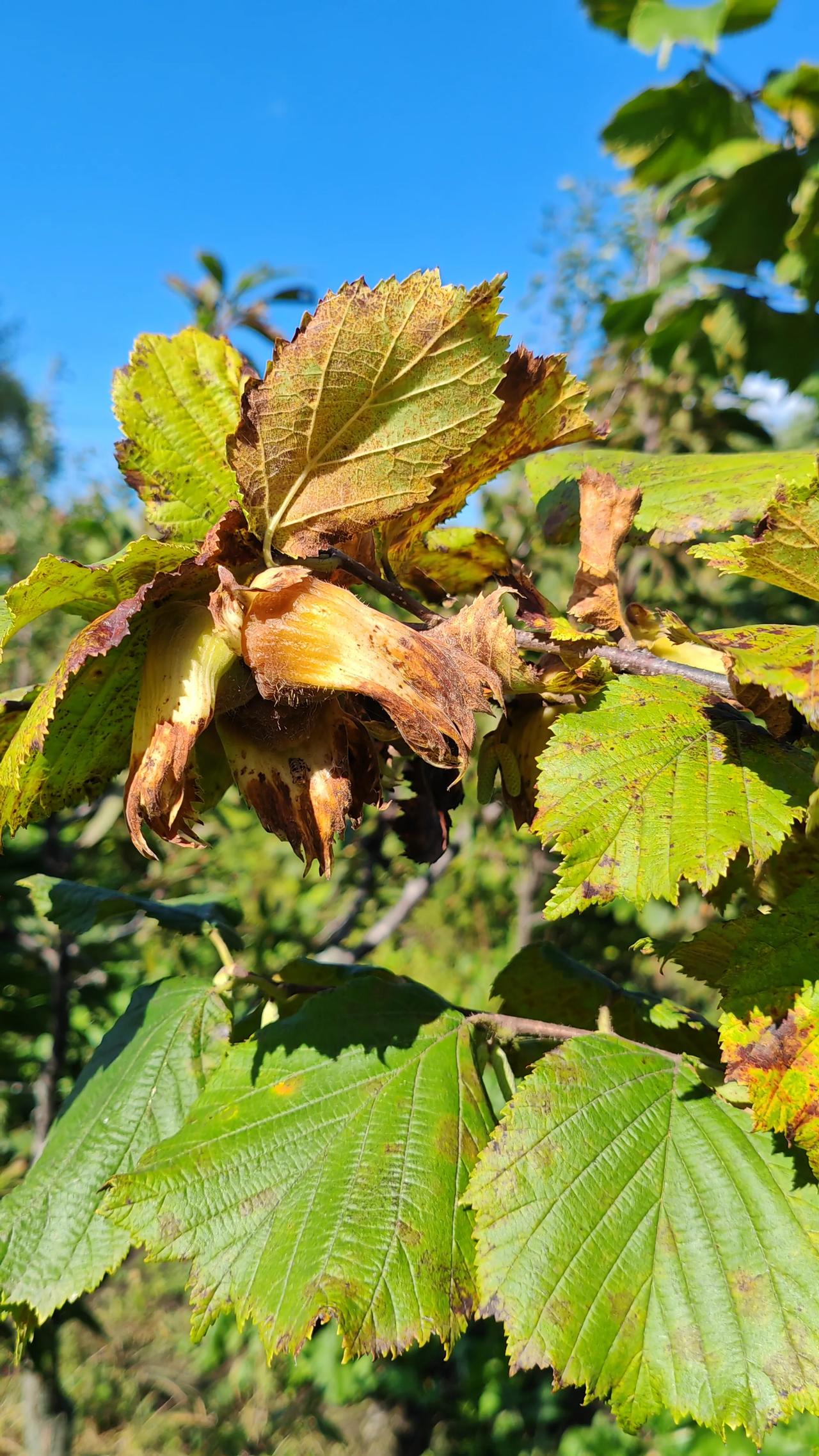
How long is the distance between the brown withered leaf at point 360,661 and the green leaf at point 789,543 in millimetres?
189

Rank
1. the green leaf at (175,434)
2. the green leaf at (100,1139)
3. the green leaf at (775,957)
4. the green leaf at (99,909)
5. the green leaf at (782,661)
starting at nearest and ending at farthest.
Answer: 1. the green leaf at (782,661)
2. the green leaf at (775,957)
3. the green leaf at (175,434)
4. the green leaf at (100,1139)
5. the green leaf at (99,909)

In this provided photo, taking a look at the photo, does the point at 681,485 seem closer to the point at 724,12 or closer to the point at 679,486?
the point at 679,486

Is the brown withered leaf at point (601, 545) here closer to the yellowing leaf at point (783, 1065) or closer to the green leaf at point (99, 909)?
the yellowing leaf at point (783, 1065)


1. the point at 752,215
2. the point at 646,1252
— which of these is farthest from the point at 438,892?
the point at 646,1252

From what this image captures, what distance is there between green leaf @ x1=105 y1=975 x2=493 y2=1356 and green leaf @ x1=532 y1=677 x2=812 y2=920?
322 mm

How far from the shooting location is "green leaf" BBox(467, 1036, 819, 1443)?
70 centimetres

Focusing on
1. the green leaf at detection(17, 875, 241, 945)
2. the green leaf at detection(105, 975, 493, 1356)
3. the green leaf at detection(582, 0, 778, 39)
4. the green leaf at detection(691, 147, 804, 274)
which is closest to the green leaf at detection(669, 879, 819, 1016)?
the green leaf at detection(105, 975, 493, 1356)

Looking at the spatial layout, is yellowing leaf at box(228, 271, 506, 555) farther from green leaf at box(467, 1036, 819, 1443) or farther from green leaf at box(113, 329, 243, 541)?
green leaf at box(467, 1036, 819, 1443)

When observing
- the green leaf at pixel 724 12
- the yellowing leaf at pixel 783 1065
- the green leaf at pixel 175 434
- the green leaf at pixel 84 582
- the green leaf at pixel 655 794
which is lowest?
the yellowing leaf at pixel 783 1065

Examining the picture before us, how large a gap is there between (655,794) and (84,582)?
1.36 feet

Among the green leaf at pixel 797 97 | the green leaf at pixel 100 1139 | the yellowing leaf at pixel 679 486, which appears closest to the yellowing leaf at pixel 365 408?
the yellowing leaf at pixel 679 486

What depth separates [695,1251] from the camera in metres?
0.75

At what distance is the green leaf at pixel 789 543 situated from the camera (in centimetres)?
59

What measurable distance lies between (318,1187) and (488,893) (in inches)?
152
